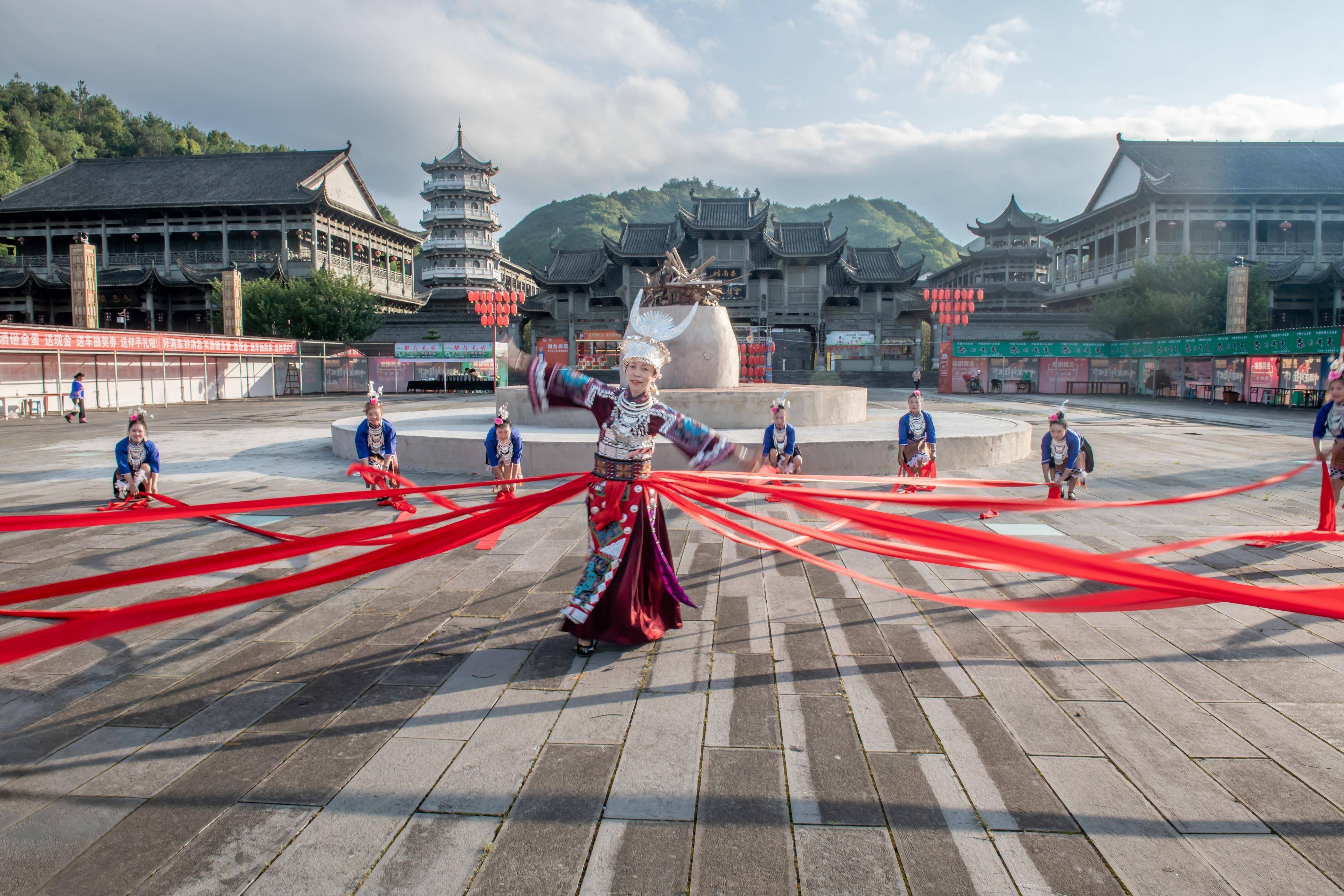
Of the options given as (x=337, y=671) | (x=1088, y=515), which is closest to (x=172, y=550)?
(x=337, y=671)

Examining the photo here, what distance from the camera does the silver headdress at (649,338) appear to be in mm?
4027

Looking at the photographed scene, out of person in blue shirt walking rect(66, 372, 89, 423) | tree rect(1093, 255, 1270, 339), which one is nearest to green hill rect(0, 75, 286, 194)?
person in blue shirt walking rect(66, 372, 89, 423)

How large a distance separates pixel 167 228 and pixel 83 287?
14.6 m

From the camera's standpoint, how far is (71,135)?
167 ft

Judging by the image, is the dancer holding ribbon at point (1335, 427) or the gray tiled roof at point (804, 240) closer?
the dancer holding ribbon at point (1335, 427)

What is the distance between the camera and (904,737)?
298cm

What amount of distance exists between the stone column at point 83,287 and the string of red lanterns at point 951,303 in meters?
36.5

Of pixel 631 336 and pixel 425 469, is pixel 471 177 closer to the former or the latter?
pixel 425 469

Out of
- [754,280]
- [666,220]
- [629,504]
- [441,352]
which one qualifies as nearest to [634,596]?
[629,504]

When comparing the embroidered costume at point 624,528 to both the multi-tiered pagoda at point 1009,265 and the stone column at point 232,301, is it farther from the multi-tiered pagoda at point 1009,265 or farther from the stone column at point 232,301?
the multi-tiered pagoda at point 1009,265

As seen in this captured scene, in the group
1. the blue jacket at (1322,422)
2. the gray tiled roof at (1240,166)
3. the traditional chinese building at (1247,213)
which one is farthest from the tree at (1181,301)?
the blue jacket at (1322,422)

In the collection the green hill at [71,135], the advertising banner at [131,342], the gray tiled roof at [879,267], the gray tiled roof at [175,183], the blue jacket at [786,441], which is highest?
the green hill at [71,135]

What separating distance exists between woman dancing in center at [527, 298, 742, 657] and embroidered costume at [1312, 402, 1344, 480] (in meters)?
5.65

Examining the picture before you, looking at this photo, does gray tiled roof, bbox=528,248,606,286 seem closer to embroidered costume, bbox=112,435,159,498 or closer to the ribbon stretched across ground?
embroidered costume, bbox=112,435,159,498
